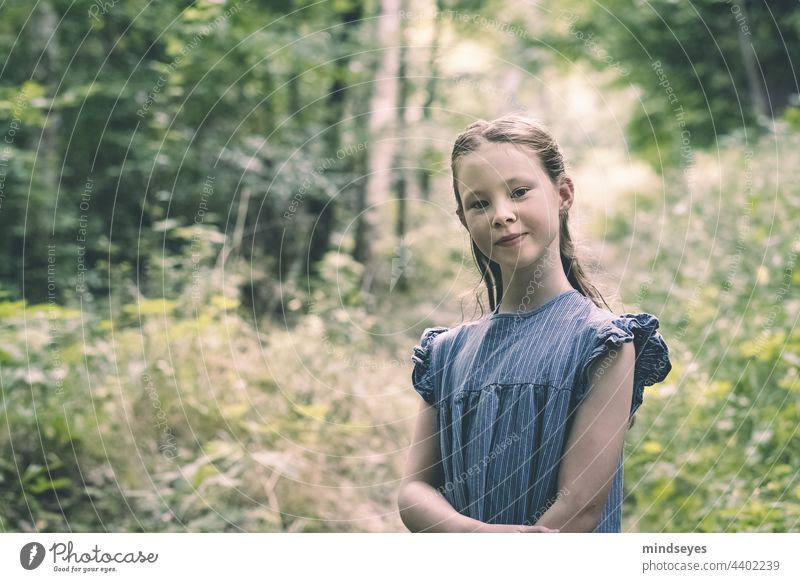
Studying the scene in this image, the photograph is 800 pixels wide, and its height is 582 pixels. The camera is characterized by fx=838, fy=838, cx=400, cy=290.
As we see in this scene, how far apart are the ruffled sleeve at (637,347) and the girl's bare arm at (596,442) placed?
0.06 feet

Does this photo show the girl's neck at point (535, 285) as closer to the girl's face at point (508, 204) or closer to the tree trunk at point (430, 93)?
the girl's face at point (508, 204)

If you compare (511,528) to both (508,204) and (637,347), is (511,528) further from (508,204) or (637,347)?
(508,204)

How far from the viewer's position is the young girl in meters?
1.59

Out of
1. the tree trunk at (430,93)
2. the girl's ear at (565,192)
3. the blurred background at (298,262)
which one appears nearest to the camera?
the girl's ear at (565,192)

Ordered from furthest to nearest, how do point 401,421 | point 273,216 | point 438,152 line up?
point 438,152
point 273,216
point 401,421

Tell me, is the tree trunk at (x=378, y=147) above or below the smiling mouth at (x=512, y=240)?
above

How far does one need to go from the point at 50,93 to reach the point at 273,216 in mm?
2405

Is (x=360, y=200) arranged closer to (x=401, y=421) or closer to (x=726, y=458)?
(x=401, y=421)

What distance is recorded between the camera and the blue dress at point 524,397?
1638 mm

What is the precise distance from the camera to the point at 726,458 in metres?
3.67

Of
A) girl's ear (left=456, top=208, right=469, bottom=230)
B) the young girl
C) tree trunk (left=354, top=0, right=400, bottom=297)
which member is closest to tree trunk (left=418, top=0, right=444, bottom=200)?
tree trunk (left=354, top=0, right=400, bottom=297)

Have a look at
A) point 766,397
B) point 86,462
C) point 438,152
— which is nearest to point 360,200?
point 438,152

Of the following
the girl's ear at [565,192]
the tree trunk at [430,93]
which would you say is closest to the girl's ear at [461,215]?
the girl's ear at [565,192]
